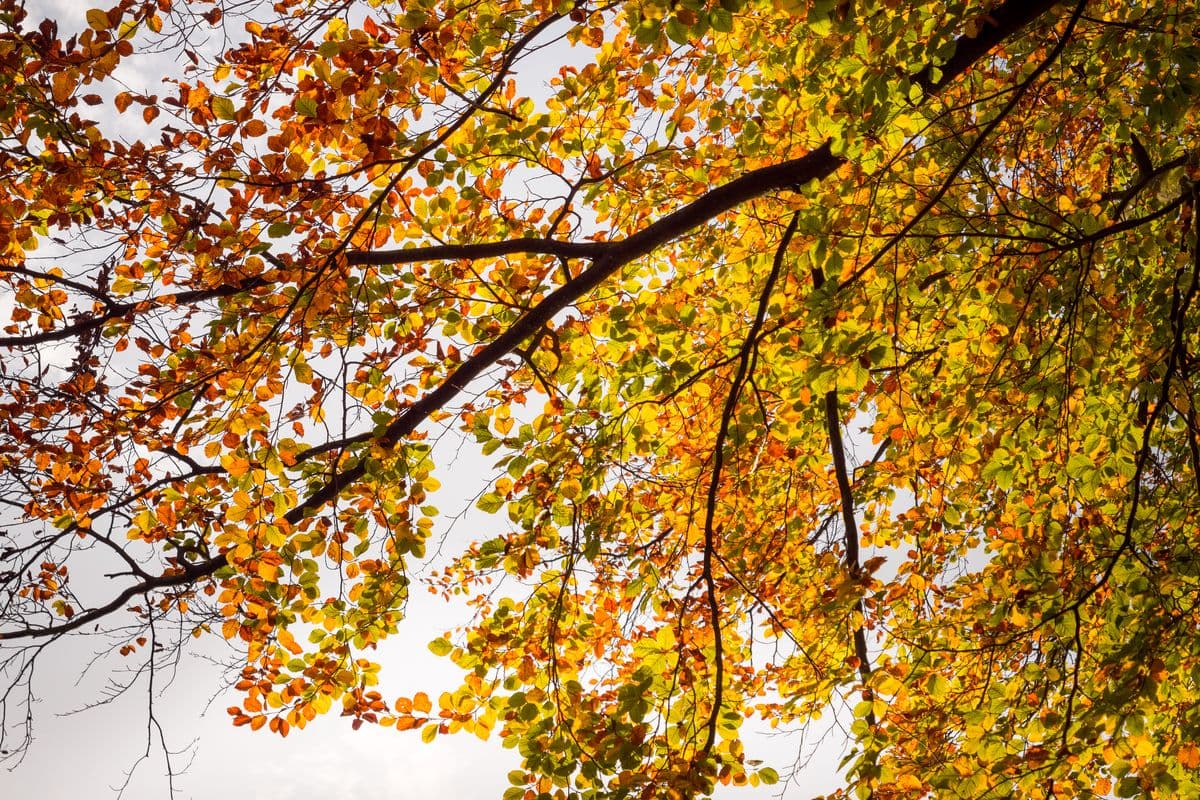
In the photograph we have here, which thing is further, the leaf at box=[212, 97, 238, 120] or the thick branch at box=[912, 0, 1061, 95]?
the leaf at box=[212, 97, 238, 120]

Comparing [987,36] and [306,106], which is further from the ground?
[987,36]

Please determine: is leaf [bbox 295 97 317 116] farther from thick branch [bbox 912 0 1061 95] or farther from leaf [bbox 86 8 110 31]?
thick branch [bbox 912 0 1061 95]

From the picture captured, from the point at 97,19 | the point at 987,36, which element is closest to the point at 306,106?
the point at 97,19

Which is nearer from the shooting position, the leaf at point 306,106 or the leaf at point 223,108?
the leaf at point 306,106

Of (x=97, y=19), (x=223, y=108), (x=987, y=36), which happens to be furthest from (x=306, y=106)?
(x=987, y=36)

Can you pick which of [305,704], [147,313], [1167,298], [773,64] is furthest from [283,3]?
[1167,298]

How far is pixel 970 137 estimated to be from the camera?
495 centimetres

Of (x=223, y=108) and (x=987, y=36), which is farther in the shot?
(x=223, y=108)

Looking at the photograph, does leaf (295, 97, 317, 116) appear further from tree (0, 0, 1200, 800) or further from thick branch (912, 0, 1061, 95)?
thick branch (912, 0, 1061, 95)

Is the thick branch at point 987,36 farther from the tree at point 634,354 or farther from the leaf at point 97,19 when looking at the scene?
the leaf at point 97,19

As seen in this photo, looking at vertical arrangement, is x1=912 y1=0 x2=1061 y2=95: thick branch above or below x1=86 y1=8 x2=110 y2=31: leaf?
below

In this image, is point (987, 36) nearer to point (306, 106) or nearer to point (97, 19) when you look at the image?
point (306, 106)

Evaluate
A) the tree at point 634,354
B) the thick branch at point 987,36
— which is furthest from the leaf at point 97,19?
the thick branch at point 987,36

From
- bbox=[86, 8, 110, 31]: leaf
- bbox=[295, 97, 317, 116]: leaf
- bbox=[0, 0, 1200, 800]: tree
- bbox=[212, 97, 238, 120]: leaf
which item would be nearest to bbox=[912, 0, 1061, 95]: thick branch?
bbox=[0, 0, 1200, 800]: tree
